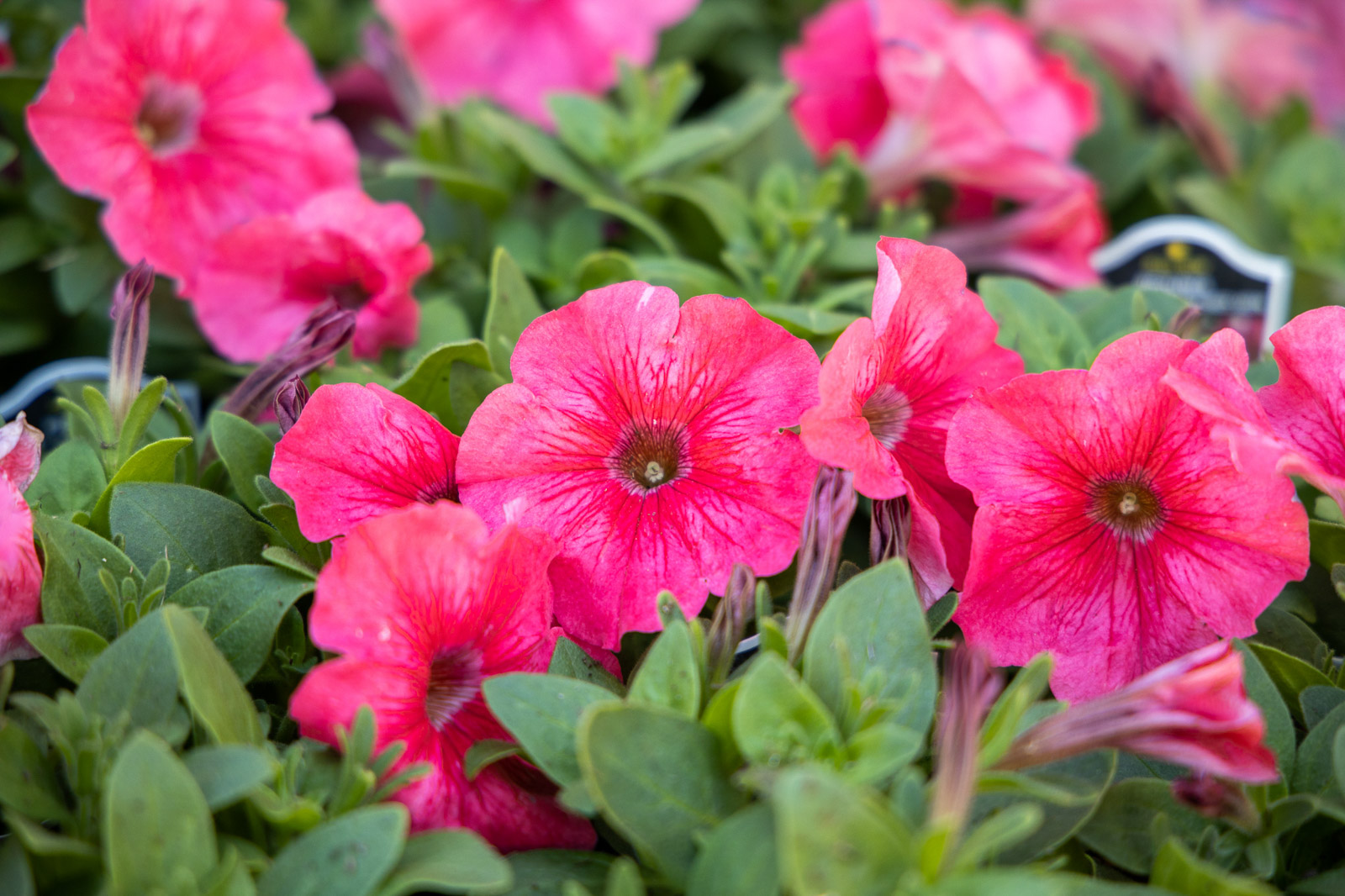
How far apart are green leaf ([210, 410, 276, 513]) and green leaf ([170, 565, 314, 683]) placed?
0.09 metres

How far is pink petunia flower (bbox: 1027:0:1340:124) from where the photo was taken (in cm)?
170

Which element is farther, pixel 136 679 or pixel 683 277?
pixel 683 277

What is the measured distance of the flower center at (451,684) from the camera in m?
0.69

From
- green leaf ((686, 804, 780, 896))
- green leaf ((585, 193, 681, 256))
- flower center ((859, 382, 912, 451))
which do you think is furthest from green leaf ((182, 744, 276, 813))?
green leaf ((585, 193, 681, 256))

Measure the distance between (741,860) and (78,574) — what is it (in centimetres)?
48

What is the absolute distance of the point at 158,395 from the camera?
2.68 ft

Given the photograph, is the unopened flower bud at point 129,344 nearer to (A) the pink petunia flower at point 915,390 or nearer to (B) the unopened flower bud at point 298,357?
(B) the unopened flower bud at point 298,357

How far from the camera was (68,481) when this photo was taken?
0.82 m

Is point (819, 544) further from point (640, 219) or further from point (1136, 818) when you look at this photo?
point (640, 219)

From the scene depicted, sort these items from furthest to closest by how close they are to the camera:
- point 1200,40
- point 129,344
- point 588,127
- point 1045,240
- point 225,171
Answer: point 1200,40
point 1045,240
point 588,127
point 225,171
point 129,344

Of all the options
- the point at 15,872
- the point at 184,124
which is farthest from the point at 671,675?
the point at 184,124

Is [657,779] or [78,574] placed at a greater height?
[78,574]

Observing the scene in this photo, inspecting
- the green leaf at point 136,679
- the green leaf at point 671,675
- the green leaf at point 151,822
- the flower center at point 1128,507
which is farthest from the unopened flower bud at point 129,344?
the flower center at point 1128,507

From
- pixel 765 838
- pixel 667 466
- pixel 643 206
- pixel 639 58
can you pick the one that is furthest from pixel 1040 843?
pixel 639 58
